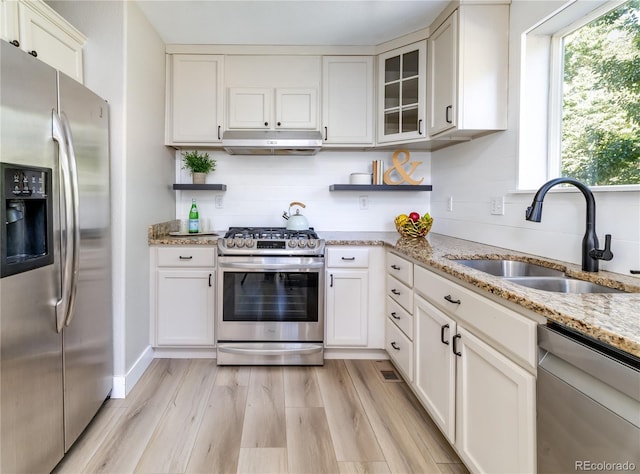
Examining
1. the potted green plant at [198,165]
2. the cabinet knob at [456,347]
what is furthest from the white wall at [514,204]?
the potted green plant at [198,165]

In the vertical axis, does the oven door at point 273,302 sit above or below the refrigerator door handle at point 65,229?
below

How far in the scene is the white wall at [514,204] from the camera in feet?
4.66

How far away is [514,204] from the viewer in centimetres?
203

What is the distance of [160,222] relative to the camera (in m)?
2.71

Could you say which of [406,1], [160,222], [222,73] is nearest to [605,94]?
[406,1]

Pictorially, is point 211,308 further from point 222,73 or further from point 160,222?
point 222,73

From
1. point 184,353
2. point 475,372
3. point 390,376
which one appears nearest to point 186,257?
point 184,353

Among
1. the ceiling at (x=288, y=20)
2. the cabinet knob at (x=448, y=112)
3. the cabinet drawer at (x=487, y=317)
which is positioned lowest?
the cabinet drawer at (x=487, y=317)

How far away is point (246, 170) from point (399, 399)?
2.17 m

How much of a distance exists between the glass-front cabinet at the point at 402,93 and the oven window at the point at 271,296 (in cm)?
129

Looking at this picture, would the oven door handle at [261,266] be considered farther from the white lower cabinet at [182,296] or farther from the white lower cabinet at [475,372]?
the white lower cabinet at [475,372]

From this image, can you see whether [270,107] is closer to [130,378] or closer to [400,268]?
[400,268]

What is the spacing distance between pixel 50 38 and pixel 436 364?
240cm

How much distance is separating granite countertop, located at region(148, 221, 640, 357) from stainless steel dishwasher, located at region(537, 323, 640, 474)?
0.17ft
